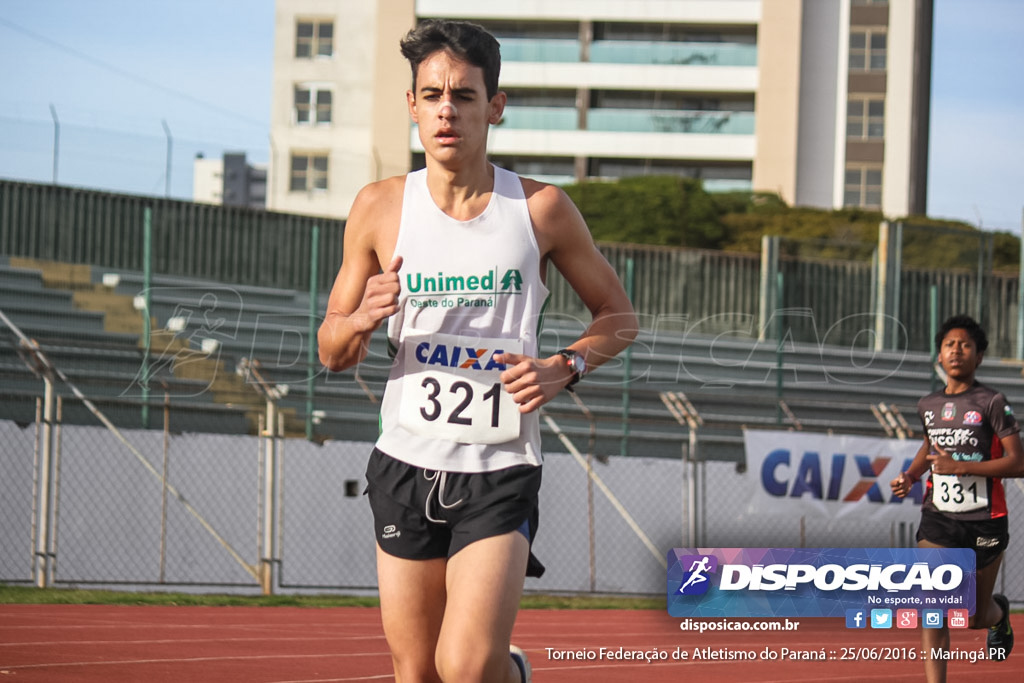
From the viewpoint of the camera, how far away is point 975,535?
670 cm

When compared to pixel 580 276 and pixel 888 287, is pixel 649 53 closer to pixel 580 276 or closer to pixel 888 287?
pixel 888 287

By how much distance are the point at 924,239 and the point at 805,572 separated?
587 inches

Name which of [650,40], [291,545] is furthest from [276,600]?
[650,40]

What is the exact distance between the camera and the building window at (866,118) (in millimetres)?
51250

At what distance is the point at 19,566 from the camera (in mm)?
10922

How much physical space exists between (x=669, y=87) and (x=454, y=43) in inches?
1876

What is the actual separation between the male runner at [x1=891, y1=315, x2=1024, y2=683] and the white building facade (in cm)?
4209

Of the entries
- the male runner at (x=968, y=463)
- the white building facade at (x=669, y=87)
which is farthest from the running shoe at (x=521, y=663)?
the white building facade at (x=669, y=87)

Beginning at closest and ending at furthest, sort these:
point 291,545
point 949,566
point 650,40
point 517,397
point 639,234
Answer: point 517,397
point 949,566
point 291,545
point 639,234
point 650,40

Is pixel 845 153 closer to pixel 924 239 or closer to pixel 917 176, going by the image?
pixel 917 176

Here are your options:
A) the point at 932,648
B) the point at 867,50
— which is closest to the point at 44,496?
the point at 932,648

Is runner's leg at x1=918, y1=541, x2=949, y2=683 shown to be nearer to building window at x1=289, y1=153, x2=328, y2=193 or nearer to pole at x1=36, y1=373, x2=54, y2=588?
pole at x1=36, y1=373, x2=54, y2=588

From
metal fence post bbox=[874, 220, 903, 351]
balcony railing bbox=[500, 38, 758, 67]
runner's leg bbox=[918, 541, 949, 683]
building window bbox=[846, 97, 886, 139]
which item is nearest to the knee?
runner's leg bbox=[918, 541, 949, 683]

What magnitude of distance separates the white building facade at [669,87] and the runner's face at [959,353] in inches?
1658
